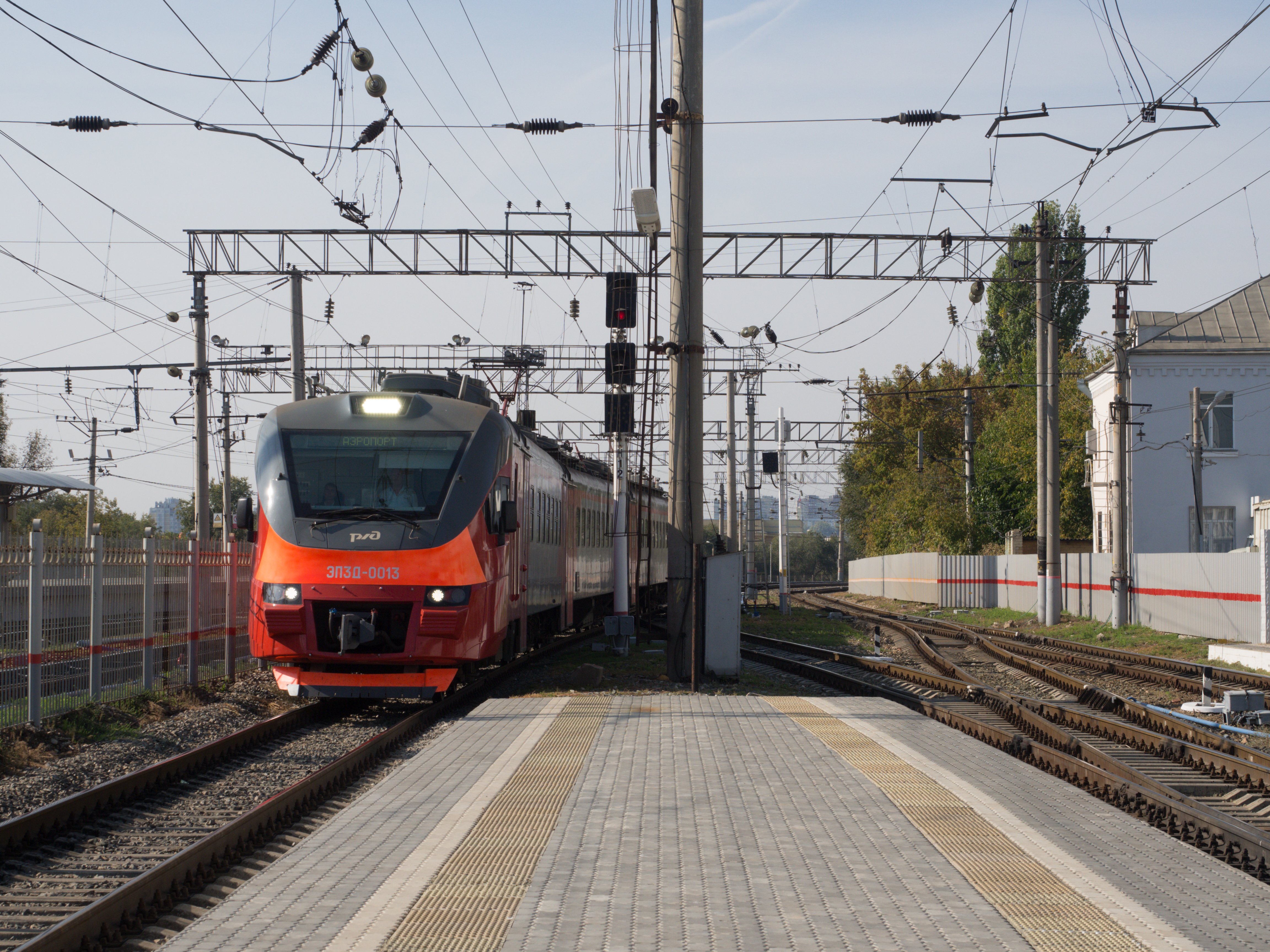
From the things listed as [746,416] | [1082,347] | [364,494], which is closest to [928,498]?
[746,416]

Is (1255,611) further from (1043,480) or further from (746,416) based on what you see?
(746,416)

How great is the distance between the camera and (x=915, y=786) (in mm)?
8359

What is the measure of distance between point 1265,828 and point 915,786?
2593mm

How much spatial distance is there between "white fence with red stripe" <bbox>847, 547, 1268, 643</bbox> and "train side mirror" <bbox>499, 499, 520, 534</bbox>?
14.3 metres

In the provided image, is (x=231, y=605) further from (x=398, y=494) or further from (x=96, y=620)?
(x=398, y=494)

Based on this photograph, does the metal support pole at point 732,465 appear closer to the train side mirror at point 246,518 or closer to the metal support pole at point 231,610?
the metal support pole at point 231,610

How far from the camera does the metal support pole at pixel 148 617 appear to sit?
1470cm

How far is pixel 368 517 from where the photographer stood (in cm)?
1305

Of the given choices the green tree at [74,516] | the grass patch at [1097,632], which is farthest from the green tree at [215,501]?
the grass patch at [1097,632]

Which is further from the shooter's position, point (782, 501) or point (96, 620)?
point (782, 501)

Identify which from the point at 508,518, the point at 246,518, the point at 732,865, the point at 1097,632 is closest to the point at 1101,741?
the point at 508,518

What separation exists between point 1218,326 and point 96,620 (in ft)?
119

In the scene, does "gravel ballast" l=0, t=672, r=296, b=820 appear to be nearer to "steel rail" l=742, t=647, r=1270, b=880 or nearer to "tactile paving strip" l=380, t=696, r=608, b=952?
"tactile paving strip" l=380, t=696, r=608, b=952

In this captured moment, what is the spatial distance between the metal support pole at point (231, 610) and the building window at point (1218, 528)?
30.0 m
